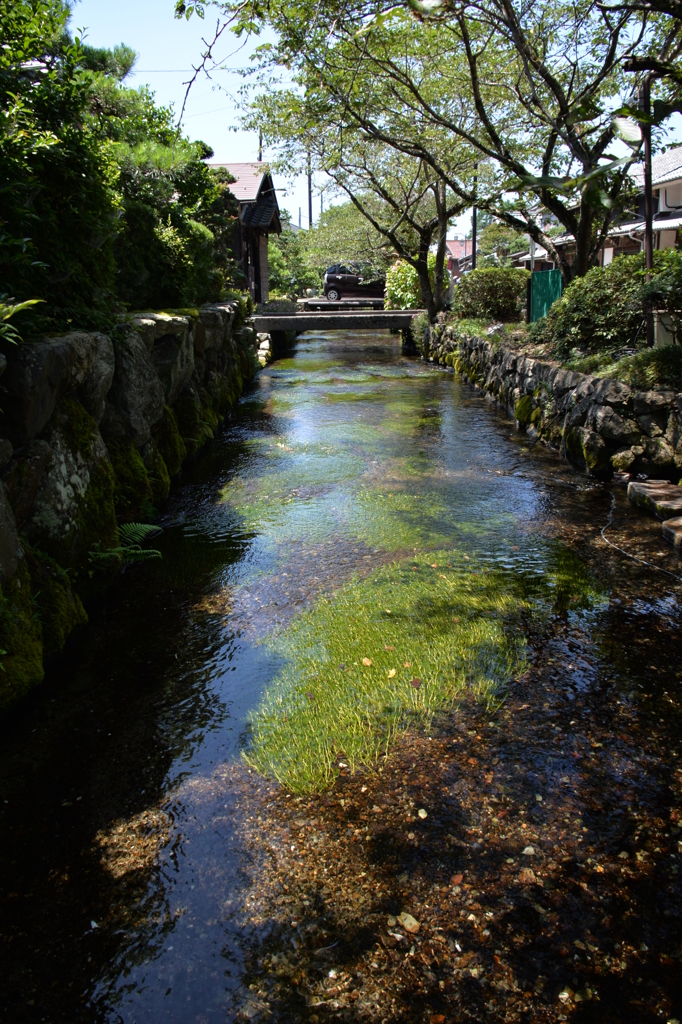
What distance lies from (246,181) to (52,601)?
23697 millimetres

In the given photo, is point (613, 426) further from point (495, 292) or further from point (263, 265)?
point (263, 265)

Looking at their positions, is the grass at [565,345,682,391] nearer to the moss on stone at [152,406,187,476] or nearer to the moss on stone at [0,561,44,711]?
the moss on stone at [152,406,187,476]

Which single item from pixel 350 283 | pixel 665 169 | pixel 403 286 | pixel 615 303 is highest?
pixel 665 169

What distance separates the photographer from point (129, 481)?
21.3ft

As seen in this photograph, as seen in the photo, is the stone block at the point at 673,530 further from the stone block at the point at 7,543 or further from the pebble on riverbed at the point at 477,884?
the stone block at the point at 7,543

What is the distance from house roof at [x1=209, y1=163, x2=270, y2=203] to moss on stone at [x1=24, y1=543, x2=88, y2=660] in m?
20.7

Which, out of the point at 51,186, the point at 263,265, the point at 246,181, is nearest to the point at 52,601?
the point at 51,186

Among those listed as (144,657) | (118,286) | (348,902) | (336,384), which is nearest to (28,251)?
(144,657)

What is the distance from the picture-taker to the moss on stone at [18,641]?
3824 millimetres

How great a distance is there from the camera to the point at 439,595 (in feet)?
17.5

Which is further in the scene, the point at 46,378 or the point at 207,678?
the point at 46,378

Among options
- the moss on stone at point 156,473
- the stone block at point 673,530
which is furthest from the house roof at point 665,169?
the moss on stone at point 156,473

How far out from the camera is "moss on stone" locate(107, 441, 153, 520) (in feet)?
20.9

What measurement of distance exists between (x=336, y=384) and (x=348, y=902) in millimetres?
14033
